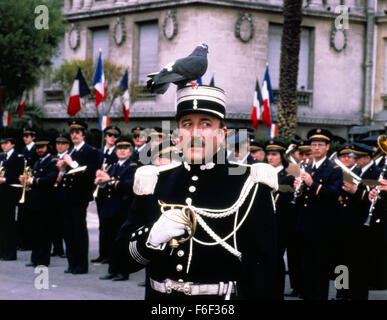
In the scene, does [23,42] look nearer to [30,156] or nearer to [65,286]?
[30,156]

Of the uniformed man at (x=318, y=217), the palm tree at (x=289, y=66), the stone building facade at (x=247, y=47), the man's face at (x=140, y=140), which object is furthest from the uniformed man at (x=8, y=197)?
the stone building facade at (x=247, y=47)

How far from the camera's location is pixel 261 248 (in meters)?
3.41

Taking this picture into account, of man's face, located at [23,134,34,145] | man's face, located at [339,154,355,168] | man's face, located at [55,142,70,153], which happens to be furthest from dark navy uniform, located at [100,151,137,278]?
man's face, located at [23,134,34,145]

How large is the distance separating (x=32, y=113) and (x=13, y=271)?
64.2 feet

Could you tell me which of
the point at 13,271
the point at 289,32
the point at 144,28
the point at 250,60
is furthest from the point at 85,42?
the point at 13,271

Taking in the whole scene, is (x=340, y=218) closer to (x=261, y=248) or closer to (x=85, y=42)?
(x=261, y=248)

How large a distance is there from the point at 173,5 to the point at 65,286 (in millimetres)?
17669

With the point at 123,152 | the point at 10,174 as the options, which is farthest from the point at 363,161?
the point at 10,174

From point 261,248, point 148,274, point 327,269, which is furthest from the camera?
point 327,269

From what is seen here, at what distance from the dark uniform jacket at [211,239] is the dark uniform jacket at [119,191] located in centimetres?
653

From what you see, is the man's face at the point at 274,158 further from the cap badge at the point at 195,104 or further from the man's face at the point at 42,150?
the cap badge at the point at 195,104

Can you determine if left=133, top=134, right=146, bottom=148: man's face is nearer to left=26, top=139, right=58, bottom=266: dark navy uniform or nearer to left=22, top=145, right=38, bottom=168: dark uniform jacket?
left=26, top=139, right=58, bottom=266: dark navy uniform

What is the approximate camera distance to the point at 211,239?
3521 millimetres

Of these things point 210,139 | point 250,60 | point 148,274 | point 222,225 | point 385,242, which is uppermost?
point 250,60
